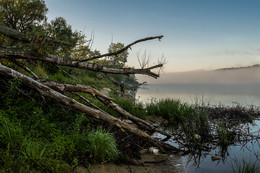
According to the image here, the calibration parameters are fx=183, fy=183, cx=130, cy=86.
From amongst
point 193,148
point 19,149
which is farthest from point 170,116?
point 19,149

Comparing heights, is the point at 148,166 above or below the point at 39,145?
below

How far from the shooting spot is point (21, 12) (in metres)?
30.1

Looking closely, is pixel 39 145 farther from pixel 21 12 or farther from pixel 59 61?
pixel 21 12

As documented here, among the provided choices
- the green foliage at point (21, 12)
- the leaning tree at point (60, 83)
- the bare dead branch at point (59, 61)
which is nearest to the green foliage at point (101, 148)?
the leaning tree at point (60, 83)

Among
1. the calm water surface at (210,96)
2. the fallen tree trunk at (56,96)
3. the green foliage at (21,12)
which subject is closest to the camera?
the fallen tree trunk at (56,96)

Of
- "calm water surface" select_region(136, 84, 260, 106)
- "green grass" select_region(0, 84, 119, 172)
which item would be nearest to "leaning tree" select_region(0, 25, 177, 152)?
"green grass" select_region(0, 84, 119, 172)

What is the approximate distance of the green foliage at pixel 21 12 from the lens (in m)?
29.2

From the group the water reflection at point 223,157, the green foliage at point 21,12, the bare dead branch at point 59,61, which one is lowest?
the water reflection at point 223,157

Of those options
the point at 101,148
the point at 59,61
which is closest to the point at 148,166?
the point at 101,148

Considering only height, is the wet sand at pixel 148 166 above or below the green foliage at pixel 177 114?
below

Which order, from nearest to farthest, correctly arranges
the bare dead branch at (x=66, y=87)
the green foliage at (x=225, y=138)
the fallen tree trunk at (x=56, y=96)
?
the fallen tree trunk at (x=56, y=96) < the bare dead branch at (x=66, y=87) < the green foliage at (x=225, y=138)

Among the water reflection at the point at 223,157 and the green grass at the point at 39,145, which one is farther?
the water reflection at the point at 223,157

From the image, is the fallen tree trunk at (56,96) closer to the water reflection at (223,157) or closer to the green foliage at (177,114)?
the water reflection at (223,157)

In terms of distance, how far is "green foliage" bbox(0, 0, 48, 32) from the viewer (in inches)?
1150
